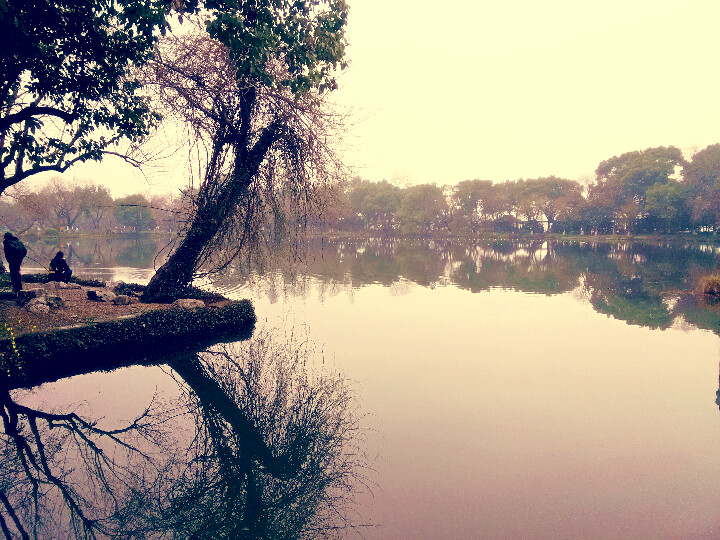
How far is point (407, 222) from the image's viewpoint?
98.5 metres

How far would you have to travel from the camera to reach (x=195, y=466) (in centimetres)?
644

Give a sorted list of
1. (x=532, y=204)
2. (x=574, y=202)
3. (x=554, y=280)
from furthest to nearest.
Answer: (x=532, y=204) < (x=574, y=202) < (x=554, y=280)

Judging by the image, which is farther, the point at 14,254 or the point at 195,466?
the point at 14,254

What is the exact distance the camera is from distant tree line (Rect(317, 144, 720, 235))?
234 feet

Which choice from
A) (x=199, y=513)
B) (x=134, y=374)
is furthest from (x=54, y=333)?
(x=199, y=513)

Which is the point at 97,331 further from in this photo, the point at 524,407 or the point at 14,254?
the point at 524,407

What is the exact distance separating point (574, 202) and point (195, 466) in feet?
283

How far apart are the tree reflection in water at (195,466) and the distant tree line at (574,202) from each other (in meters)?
46.2

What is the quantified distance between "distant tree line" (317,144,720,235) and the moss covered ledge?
135 feet

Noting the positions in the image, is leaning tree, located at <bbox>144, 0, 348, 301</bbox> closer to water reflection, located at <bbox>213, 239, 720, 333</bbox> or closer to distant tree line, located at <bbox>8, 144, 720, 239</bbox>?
water reflection, located at <bbox>213, 239, 720, 333</bbox>

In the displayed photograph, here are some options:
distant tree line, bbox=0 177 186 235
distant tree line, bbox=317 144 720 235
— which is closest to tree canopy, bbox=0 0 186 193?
distant tree line, bbox=317 144 720 235

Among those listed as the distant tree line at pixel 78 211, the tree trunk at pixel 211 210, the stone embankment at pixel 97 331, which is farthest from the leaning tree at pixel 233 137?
the distant tree line at pixel 78 211

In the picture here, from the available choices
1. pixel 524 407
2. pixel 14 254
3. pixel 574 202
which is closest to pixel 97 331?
pixel 14 254

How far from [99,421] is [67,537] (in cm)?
316
